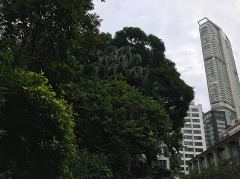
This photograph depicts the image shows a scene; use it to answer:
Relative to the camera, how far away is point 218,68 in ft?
627

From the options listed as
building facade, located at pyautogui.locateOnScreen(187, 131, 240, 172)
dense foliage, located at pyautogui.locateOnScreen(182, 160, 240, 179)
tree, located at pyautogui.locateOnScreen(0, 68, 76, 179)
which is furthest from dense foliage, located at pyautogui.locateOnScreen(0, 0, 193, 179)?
building facade, located at pyautogui.locateOnScreen(187, 131, 240, 172)

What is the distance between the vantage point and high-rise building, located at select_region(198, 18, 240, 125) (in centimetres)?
18625

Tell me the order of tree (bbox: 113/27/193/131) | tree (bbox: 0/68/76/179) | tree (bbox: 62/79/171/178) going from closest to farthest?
tree (bbox: 0/68/76/179) → tree (bbox: 62/79/171/178) → tree (bbox: 113/27/193/131)

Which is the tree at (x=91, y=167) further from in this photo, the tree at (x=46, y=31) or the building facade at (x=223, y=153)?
the building facade at (x=223, y=153)

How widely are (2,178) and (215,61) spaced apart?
180m

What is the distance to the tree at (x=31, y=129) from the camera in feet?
48.9

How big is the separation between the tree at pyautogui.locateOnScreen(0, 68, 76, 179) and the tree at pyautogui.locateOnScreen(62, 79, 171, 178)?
636 cm

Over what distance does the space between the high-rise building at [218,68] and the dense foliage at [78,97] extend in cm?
15370

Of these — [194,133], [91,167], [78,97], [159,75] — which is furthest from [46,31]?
[194,133]

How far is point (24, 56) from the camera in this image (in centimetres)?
1650

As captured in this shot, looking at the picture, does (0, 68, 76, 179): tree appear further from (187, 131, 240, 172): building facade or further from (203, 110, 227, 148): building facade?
(203, 110, 227, 148): building facade

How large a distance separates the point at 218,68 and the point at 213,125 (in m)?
46.8

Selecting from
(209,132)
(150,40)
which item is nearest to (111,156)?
(150,40)

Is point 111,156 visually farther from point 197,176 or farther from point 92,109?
point 197,176
